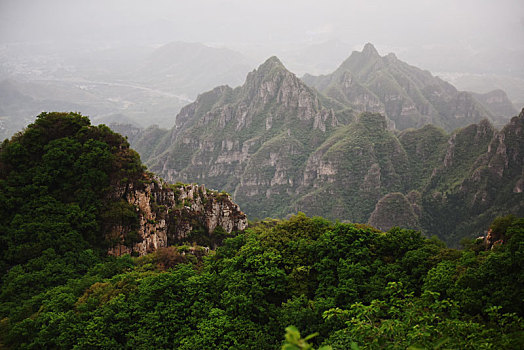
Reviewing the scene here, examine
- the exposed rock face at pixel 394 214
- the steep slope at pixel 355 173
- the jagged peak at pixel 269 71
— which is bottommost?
the exposed rock face at pixel 394 214

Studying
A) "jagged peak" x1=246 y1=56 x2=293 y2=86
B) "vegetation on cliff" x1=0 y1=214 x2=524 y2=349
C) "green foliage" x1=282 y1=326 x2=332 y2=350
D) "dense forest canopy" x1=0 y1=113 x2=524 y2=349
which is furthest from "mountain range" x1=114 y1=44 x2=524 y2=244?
"green foliage" x1=282 y1=326 x2=332 y2=350

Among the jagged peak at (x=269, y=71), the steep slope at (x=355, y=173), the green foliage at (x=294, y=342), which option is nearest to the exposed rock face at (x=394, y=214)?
the steep slope at (x=355, y=173)

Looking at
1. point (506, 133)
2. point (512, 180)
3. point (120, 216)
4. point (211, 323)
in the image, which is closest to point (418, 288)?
point (211, 323)

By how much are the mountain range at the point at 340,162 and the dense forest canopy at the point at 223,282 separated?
81119 mm

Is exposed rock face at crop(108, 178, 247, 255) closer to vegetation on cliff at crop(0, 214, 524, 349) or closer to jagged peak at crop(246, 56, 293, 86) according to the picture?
vegetation on cliff at crop(0, 214, 524, 349)

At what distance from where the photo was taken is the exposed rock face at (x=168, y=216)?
33156 millimetres

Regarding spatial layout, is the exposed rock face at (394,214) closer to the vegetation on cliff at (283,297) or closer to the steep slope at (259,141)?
the steep slope at (259,141)

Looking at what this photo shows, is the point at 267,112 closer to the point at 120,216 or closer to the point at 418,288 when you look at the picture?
the point at 120,216

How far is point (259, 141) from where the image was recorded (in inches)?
6658

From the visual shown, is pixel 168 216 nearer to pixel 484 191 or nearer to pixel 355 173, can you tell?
pixel 484 191

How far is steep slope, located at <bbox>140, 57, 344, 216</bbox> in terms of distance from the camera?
495ft

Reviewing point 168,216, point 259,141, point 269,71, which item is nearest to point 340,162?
point 259,141

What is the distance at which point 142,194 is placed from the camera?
35.3 metres

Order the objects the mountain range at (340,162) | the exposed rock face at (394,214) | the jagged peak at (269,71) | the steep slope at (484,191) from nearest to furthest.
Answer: the steep slope at (484,191)
the exposed rock face at (394,214)
the mountain range at (340,162)
the jagged peak at (269,71)
